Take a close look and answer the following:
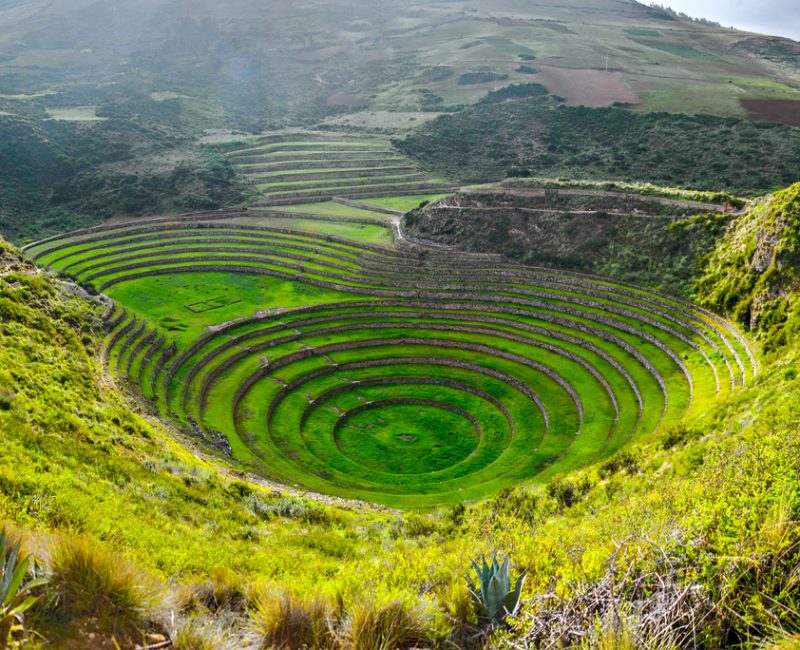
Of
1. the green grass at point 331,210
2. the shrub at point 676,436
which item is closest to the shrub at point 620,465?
the shrub at point 676,436

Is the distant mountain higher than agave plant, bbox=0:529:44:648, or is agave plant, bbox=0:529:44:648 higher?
the distant mountain

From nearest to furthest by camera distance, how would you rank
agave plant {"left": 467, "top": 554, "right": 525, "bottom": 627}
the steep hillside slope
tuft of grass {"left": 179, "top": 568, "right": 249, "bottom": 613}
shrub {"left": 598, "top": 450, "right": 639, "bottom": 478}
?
1. agave plant {"left": 467, "top": 554, "right": 525, "bottom": 627}
2. tuft of grass {"left": 179, "top": 568, "right": 249, "bottom": 613}
3. shrub {"left": 598, "top": 450, "right": 639, "bottom": 478}
4. the steep hillside slope

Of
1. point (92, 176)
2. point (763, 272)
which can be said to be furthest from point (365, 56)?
point (763, 272)

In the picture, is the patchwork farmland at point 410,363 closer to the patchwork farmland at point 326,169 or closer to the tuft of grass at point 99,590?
the tuft of grass at point 99,590

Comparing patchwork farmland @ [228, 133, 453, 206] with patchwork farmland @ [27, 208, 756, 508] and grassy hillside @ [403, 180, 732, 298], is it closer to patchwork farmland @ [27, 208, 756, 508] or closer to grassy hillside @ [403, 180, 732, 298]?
grassy hillside @ [403, 180, 732, 298]

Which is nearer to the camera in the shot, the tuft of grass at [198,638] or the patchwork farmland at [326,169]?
the tuft of grass at [198,638]

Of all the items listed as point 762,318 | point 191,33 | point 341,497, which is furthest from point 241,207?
point 191,33

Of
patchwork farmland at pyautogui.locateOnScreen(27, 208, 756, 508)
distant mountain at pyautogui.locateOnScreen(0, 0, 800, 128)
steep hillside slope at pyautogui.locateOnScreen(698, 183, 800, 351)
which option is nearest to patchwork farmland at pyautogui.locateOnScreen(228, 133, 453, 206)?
patchwork farmland at pyautogui.locateOnScreen(27, 208, 756, 508)
